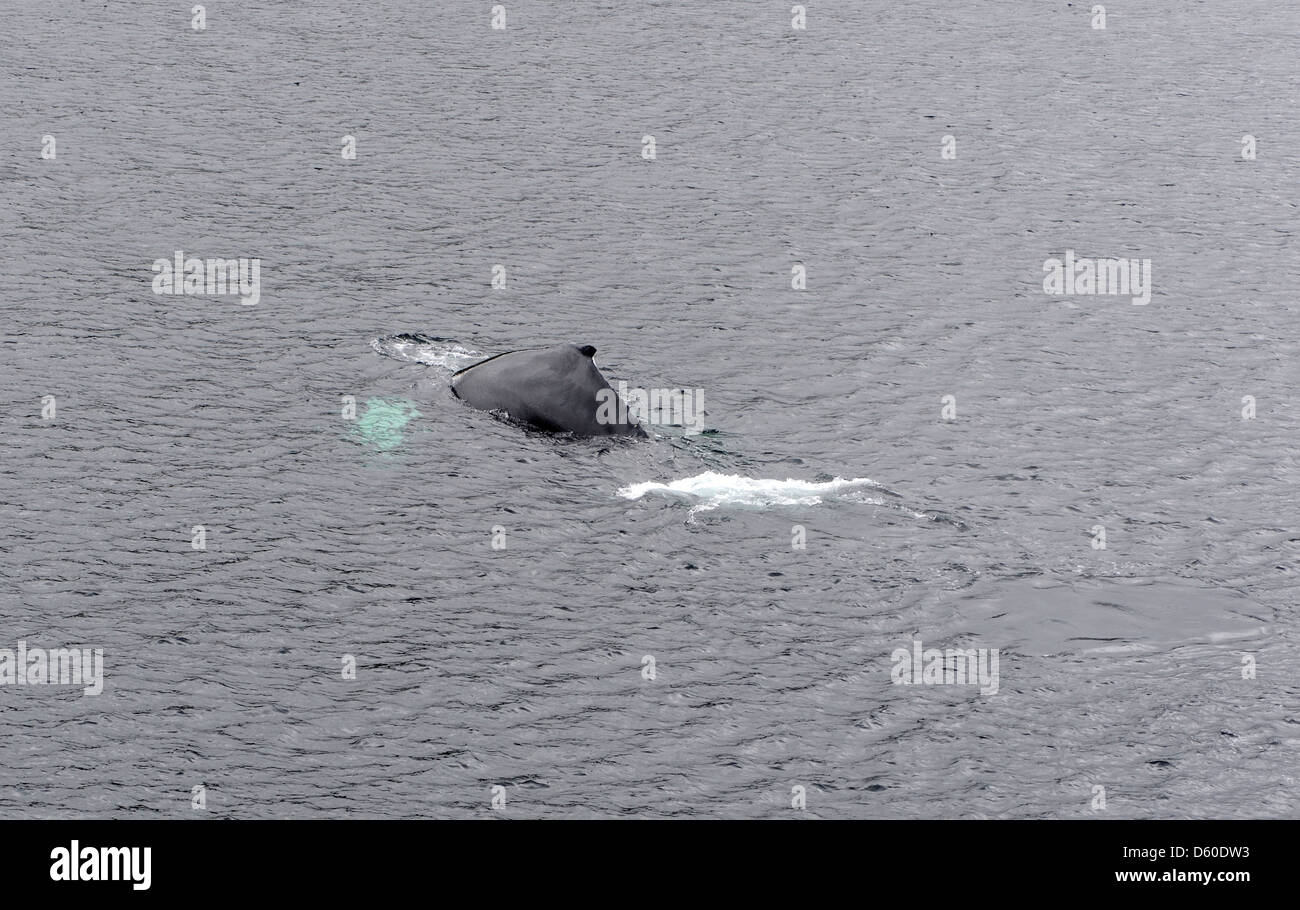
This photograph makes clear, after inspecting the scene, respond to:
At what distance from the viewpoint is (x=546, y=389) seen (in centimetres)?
2481

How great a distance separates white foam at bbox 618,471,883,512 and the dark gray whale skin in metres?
1.73

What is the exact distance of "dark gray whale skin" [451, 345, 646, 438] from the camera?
24531 millimetres

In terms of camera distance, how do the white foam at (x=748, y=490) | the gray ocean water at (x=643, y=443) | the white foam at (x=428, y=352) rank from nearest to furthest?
the gray ocean water at (x=643, y=443) < the white foam at (x=748, y=490) < the white foam at (x=428, y=352)

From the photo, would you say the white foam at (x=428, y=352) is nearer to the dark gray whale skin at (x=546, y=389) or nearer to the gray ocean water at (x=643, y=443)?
the gray ocean water at (x=643, y=443)

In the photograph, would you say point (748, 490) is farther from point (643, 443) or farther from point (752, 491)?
point (643, 443)

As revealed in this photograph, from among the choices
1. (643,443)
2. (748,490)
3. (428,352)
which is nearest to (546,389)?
(643,443)

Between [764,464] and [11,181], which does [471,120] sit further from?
[764,464]

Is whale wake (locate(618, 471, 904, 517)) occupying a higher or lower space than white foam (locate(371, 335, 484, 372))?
lower

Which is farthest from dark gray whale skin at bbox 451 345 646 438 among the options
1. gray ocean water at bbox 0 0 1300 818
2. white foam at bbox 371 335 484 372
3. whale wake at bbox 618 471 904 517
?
whale wake at bbox 618 471 904 517

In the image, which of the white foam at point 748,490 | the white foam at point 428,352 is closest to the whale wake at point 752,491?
the white foam at point 748,490

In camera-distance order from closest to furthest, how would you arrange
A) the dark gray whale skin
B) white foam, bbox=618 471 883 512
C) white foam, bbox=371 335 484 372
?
white foam, bbox=618 471 883 512 → the dark gray whale skin → white foam, bbox=371 335 484 372

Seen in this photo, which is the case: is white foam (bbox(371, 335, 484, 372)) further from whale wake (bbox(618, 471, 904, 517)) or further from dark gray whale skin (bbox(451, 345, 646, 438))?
whale wake (bbox(618, 471, 904, 517))

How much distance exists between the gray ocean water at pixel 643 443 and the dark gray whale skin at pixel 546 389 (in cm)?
39

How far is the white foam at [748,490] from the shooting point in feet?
74.6
